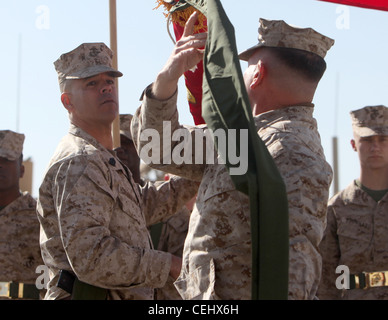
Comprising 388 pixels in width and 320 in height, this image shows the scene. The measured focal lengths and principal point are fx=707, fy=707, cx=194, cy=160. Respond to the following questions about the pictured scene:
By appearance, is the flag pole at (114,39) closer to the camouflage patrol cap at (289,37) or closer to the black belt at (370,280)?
the camouflage patrol cap at (289,37)

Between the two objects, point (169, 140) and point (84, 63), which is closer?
point (169, 140)

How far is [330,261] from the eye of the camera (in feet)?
22.1

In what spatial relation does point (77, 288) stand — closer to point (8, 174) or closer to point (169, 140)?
point (169, 140)

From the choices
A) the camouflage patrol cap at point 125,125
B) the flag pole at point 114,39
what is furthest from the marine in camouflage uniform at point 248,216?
the camouflage patrol cap at point 125,125

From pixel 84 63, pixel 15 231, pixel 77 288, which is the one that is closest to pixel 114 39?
pixel 84 63

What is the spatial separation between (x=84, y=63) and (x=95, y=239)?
1390 millimetres

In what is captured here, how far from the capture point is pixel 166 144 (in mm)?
3639

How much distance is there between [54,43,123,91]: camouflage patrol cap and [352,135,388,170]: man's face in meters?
2.98

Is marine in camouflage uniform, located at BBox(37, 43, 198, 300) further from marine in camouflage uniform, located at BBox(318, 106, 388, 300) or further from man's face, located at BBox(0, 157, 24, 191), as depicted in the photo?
marine in camouflage uniform, located at BBox(318, 106, 388, 300)

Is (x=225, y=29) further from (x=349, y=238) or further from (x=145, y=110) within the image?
(x=349, y=238)

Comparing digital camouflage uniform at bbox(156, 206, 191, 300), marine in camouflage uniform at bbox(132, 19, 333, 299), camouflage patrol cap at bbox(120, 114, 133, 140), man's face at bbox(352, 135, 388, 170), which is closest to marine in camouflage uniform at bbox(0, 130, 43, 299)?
camouflage patrol cap at bbox(120, 114, 133, 140)

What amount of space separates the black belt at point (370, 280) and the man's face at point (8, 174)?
11.1 ft

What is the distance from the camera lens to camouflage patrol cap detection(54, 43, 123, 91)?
4.73m

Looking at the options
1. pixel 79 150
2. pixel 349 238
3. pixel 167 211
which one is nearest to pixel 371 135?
pixel 349 238
